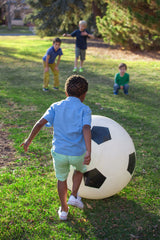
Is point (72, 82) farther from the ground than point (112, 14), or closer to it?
closer to it

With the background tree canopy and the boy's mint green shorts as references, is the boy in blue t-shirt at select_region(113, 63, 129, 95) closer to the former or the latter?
the boy's mint green shorts

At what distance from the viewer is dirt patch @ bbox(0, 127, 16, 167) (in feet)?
15.4

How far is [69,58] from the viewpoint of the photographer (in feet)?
53.0

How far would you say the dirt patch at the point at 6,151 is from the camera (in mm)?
4681

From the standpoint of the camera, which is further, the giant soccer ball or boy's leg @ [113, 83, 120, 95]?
boy's leg @ [113, 83, 120, 95]

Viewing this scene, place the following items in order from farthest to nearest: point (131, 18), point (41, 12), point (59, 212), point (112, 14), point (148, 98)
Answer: point (41, 12) → point (112, 14) → point (131, 18) → point (148, 98) → point (59, 212)

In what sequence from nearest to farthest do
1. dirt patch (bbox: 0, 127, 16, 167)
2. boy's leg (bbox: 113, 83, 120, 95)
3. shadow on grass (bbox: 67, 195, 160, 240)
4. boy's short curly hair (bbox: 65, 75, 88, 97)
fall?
boy's short curly hair (bbox: 65, 75, 88, 97) → shadow on grass (bbox: 67, 195, 160, 240) → dirt patch (bbox: 0, 127, 16, 167) → boy's leg (bbox: 113, 83, 120, 95)

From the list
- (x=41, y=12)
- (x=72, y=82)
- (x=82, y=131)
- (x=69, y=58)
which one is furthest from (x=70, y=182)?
(x=41, y=12)

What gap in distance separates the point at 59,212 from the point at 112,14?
637 inches

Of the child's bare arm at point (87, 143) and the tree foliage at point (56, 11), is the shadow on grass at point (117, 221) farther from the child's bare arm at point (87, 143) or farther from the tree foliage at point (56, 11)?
the tree foliage at point (56, 11)

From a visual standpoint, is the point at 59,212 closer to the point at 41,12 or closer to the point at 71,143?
the point at 71,143

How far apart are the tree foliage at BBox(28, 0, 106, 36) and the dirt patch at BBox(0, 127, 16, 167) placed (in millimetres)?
18958

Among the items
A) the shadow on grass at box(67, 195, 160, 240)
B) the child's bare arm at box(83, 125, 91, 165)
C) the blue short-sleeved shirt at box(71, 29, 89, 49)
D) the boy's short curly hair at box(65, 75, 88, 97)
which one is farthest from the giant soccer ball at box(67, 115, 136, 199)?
the blue short-sleeved shirt at box(71, 29, 89, 49)

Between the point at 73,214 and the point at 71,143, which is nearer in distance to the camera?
the point at 71,143
